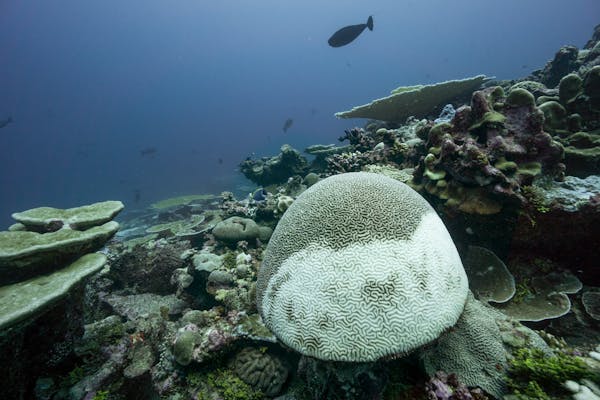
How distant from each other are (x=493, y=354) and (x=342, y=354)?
169cm

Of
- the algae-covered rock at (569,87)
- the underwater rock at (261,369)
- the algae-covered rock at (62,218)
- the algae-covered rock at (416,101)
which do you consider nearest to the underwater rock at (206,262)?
the algae-covered rock at (62,218)

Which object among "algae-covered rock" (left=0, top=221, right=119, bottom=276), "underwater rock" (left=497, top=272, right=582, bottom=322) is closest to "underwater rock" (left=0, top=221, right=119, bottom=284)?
"algae-covered rock" (left=0, top=221, right=119, bottom=276)

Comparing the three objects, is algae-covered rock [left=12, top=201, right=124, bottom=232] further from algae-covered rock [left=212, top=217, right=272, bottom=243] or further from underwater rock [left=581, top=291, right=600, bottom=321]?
underwater rock [left=581, top=291, right=600, bottom=321]

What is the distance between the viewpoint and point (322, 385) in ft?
9.02

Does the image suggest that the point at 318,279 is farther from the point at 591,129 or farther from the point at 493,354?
the point at 591,129

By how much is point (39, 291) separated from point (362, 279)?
3.66 m

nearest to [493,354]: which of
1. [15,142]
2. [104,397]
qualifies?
[104,397]

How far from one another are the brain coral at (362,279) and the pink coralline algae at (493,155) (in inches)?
35.2

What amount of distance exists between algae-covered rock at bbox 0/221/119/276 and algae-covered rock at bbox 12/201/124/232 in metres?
0.28

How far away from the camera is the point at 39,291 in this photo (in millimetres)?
2971

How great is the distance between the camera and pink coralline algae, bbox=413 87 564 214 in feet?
10.6

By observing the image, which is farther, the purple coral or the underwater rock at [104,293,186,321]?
the underwater rock at [104,293,186,321]

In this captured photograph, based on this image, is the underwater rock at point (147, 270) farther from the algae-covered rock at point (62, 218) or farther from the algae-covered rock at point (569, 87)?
the algae-covered rock at point (569, 87)

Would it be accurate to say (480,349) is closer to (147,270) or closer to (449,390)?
(449,390)
